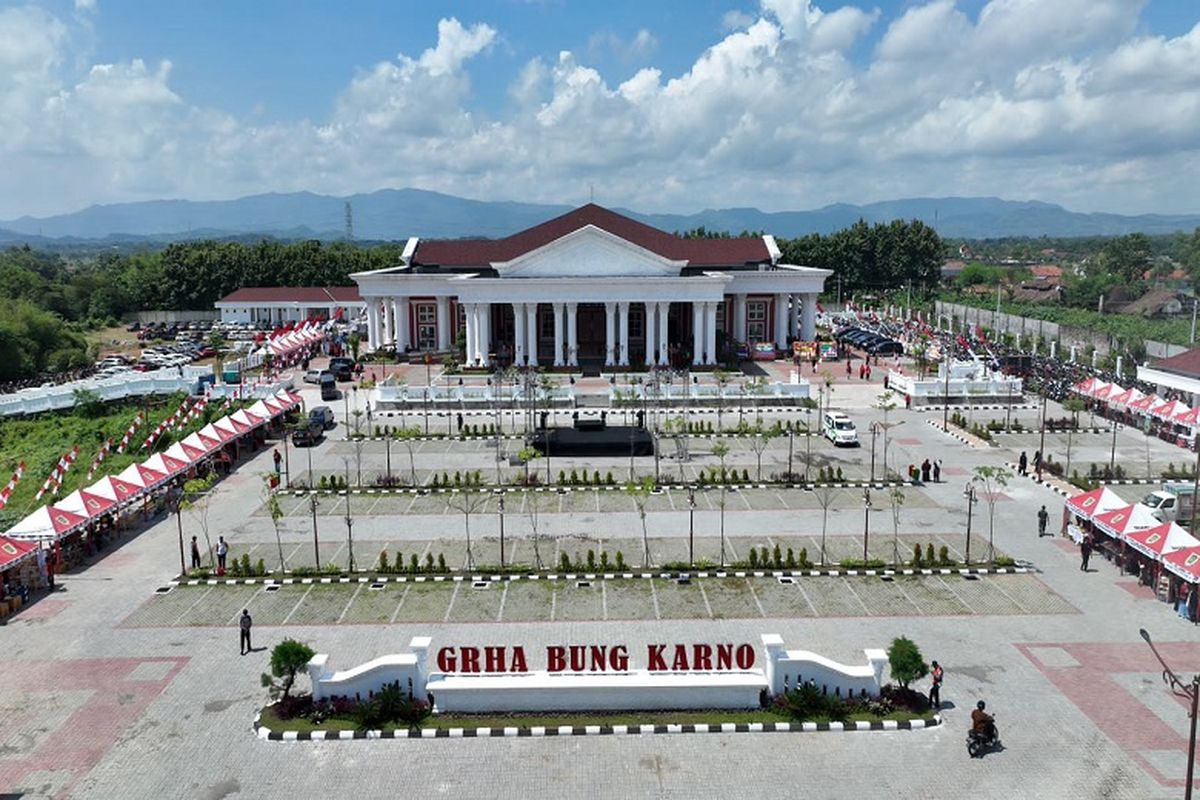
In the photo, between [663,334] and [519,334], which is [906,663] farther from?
[519,334]

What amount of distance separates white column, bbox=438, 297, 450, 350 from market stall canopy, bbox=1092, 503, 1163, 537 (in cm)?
5684

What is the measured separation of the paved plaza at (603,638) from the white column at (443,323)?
3820cm

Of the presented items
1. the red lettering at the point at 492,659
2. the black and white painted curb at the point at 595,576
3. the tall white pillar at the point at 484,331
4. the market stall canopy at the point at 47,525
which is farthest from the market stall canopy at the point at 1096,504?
the tall white pillar at the point at 484,331

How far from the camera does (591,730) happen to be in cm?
1884

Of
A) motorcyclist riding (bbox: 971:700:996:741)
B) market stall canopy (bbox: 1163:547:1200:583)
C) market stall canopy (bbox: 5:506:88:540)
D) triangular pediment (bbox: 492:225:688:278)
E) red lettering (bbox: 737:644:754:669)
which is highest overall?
triangular pediment (bbox: 492:225:688:278)

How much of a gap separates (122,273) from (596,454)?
11546cm

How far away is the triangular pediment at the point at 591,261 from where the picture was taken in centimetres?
6638

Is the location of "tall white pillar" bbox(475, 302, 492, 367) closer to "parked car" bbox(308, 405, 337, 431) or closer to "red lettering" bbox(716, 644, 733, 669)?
"parked car" bbox(308, 405, 337, 431)

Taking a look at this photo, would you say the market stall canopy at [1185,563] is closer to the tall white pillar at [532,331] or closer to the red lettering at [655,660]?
the red lettering at [655,660]

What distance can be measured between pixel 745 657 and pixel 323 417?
3351cm

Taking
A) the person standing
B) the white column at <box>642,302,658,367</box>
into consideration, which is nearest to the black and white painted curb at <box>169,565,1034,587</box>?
the person standing

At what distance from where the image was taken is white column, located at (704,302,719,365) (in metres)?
67.9

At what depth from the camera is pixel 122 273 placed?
13300 centimetres

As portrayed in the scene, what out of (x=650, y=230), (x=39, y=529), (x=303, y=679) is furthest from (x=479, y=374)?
(x=303, y=679)
